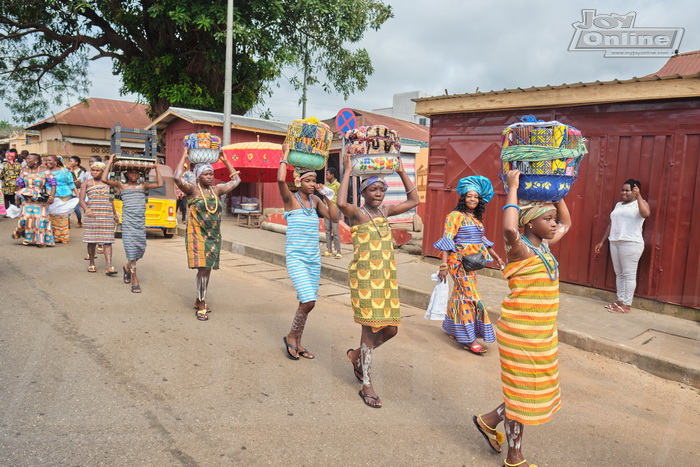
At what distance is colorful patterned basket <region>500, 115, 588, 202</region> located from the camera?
287 centimetres

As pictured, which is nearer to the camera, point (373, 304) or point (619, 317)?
point (373, 304)

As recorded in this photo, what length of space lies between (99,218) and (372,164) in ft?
18.7

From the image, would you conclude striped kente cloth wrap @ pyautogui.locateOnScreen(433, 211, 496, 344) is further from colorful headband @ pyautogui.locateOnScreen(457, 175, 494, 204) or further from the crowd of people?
colorful headband @ pyautogui.locateOnScreen(457, 175, 494, 204)

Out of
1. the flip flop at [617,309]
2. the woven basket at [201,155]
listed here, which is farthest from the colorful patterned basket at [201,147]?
the flip flop at [617,309]

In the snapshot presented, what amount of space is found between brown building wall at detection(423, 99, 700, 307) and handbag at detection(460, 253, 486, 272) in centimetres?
298

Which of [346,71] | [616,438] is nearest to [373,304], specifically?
[616,438]

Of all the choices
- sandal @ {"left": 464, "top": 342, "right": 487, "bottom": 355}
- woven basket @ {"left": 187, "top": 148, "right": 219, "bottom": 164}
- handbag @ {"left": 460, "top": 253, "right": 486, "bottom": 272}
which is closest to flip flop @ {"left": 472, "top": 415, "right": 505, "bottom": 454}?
sandal @ {"left": 464, "top": 342, "right": 487, "bottom": 355}

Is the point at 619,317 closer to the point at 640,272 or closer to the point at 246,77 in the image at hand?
the point at 640,272

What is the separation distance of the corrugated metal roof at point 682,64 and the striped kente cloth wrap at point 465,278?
11.8 m

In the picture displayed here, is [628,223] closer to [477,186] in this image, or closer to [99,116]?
[477,186]

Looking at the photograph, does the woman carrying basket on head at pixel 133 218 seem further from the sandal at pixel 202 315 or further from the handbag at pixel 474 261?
the handbag at pixel 474 261

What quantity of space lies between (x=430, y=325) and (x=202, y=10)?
14.7 metres

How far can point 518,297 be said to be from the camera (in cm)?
297

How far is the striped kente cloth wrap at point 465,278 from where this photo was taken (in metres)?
5.22
